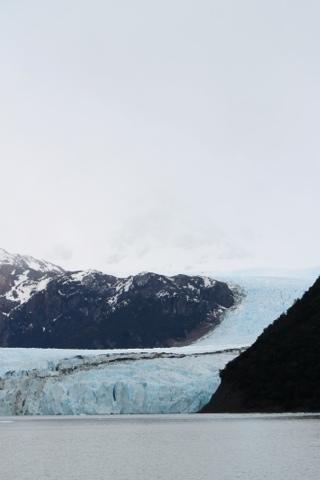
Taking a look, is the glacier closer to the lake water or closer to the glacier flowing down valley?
the glacier flowing down valley

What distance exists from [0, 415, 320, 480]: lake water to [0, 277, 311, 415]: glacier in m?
23.4

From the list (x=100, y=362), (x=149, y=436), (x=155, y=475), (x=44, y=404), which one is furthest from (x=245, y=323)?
(x=155, y=475)

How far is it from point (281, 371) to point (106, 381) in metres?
20.0

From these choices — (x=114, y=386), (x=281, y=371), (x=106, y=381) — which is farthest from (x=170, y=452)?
(x=106, y=381)

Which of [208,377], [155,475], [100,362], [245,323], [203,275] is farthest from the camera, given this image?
[203,275]

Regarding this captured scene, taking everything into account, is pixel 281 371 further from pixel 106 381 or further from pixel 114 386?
pixel 106 381

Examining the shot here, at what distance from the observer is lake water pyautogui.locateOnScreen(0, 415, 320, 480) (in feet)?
120

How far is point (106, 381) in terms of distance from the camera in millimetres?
93062

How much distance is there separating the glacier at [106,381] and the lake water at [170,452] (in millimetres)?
23426

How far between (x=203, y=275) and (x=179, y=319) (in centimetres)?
1087

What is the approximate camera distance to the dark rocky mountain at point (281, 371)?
80500mm

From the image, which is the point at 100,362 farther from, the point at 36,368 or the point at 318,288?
the point at 318,288

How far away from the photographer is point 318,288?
9462cm

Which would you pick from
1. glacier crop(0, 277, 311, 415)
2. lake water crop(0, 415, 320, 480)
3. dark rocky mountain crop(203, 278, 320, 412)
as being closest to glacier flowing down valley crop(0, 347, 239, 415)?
glacier crop(0, 277, 311, 415)
